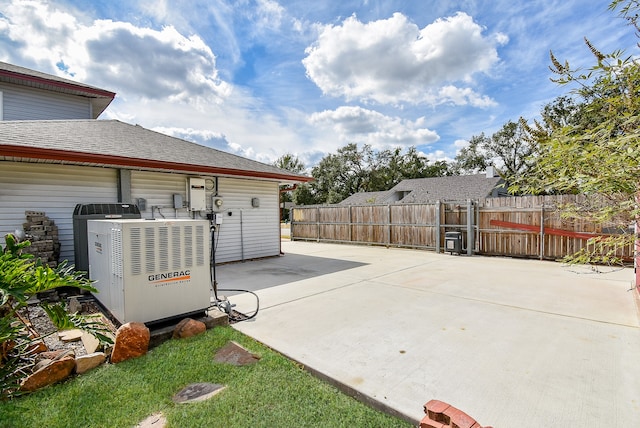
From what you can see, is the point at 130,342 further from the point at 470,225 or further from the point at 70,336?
the point at 470,225

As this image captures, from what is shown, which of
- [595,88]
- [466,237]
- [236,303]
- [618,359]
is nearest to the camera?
[595,88]

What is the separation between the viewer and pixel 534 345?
2912 millimetres

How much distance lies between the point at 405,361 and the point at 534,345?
139 centimetres

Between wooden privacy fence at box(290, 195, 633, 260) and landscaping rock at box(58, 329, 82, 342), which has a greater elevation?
wooden privacy fence at box(290, 195, 633, 260)

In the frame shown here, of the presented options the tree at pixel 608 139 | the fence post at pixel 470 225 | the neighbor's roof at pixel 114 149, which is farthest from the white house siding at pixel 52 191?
the fence post at pixel 470 225

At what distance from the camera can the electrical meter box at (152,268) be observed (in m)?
3.00

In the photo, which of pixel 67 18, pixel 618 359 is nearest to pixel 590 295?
pixel 618 359

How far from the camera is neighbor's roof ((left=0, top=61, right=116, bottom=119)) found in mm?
8438

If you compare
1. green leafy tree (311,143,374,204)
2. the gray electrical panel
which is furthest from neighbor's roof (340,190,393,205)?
the gray electrical panel

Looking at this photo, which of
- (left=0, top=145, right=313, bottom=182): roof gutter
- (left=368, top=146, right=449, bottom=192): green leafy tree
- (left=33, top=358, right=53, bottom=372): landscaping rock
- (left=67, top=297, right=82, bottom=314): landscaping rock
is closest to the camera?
(left=33, top=358, right=53, bottom=372): landscaping rock

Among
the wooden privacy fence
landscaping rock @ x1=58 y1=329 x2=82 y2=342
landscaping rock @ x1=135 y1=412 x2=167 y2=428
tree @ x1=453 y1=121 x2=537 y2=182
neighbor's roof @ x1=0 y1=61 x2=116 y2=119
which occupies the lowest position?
landscaping rock @ x1=135 y1=412 x2=167 y2=428

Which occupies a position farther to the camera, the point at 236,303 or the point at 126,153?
the point at 126,153

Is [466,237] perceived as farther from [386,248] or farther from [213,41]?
[213,41]

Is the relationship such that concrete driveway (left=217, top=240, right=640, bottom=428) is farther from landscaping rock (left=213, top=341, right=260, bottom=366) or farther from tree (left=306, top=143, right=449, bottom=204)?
tree (left=306, top=143, right=449, bottom=204)
